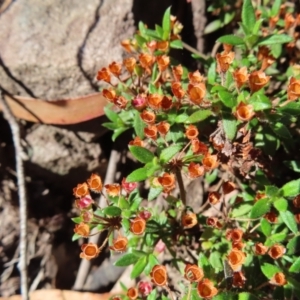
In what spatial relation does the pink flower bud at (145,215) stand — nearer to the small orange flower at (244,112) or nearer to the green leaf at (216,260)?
the green leaf at (216,260)

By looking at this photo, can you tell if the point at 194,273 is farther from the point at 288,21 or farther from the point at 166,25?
the point at 288,21

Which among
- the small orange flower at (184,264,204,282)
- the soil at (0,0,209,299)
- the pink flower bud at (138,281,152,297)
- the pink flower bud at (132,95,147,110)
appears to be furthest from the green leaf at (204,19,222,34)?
the small orange flower at (184,264,204,282)

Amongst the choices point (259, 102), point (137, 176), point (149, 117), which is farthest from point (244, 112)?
point (137, 176)

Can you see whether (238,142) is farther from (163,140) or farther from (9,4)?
(9,4)

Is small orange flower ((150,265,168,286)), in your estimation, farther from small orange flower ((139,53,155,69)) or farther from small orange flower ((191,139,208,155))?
small orange flower ((139,53,155,69))

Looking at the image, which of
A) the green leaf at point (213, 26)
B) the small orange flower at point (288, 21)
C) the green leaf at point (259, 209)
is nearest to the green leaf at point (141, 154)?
the green leaf at point (259, 209)
